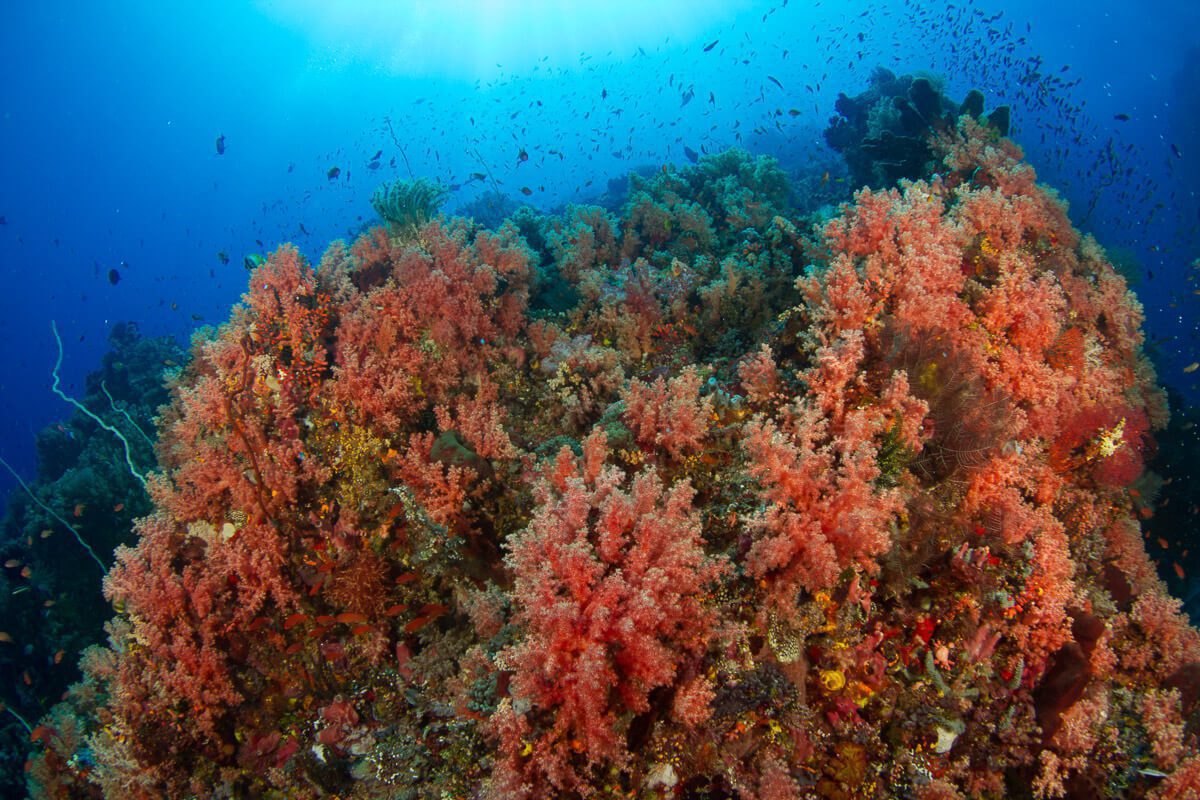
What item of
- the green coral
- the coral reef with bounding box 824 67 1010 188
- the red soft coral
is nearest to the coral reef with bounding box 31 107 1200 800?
the red soft coral

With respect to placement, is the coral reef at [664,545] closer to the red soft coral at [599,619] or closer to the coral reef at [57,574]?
the red soft coral at [599,619]

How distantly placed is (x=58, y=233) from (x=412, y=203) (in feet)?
489

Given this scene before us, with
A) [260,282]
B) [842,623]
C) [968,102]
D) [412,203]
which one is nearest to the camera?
[842,623]

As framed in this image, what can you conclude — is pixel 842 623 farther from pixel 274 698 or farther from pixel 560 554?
pixel 274 698

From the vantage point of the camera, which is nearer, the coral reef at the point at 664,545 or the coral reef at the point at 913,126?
the coral reef at the point at 664,545

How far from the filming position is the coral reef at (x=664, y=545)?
2.98 metres

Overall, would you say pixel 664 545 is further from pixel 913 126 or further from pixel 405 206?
pixel 913 126

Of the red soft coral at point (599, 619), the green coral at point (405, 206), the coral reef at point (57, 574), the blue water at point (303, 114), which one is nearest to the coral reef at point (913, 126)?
the green coral at point (405, 206)

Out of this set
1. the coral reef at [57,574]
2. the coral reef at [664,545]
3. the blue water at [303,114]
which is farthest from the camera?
the blue water at [303,114]

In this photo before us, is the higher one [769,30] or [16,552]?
[769,30]

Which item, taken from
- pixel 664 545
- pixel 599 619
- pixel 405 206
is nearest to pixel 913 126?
pixel 405 206

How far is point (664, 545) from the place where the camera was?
306 cm

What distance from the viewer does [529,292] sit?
799 centimetres

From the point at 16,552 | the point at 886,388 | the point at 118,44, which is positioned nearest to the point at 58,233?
the point at 118,44
